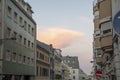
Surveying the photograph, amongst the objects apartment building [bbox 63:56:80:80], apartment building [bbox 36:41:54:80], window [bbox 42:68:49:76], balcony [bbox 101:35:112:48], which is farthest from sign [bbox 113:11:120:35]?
apartment building [bbox 63:56:80:80]

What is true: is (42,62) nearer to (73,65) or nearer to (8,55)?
(8,55)

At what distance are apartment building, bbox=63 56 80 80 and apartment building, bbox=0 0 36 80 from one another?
435ft

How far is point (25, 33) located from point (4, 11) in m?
13.7

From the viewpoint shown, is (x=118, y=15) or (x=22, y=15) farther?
(x=22, y=15)

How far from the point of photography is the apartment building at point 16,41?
→ 3581 centimetres

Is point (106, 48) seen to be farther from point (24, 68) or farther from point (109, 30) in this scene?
point (24, 68)

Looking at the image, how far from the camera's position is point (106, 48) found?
93.3 feet

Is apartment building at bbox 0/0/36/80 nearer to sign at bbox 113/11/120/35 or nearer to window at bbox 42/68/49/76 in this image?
window at bbox 42/68/49/76

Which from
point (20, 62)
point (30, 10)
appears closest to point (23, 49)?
point (20, 62)

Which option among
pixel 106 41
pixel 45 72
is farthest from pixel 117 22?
pixel 45 72

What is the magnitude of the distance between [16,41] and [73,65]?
503 ft

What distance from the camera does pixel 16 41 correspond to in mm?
42438

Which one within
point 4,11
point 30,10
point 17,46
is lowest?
point 17,46

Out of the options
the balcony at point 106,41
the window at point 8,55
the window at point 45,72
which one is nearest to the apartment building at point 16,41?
the window at point 8,55
